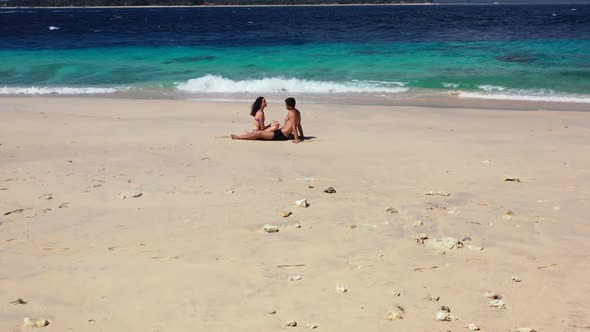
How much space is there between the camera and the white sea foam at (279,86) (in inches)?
722

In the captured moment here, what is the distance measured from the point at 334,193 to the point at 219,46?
25.7m

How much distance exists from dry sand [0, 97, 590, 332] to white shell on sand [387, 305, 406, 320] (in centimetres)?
3

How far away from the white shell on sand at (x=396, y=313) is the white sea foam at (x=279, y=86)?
1420 centimetres

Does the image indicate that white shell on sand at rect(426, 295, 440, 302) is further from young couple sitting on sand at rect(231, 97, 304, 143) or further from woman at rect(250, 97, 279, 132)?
woman at rect(250, 97, 279, 132)

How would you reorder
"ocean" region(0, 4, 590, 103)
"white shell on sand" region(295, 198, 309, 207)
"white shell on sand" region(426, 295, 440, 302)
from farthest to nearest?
1. "ocean" region(0, 4, 590, 103)
2. "white shell on sand" region(295, 198, 309, 207)
3. "white shell on sand" region(426, 295, 440, 302)

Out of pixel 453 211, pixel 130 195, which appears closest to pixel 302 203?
pixel 453 211

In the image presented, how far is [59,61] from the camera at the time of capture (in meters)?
25.7

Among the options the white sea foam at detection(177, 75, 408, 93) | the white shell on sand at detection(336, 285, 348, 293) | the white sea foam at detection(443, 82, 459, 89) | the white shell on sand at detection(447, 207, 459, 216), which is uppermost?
the white shell on sand at detection(336, 285, 348, 293)

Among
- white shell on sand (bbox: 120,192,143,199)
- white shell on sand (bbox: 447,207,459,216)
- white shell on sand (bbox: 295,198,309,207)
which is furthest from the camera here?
white shell on sand (bbox: 120,192,143,199)

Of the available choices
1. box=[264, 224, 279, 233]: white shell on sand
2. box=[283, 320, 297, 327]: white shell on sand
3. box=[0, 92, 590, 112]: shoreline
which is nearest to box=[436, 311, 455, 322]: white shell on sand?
box=[283, 320, 297, 327]: white shell on sand

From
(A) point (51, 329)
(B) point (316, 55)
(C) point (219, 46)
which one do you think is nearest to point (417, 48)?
(B) point (316, 55)

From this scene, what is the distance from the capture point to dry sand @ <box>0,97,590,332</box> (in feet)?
13.3

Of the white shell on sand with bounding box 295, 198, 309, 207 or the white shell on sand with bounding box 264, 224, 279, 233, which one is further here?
the white shell on sand with bounding box 295, 198, 309, 207

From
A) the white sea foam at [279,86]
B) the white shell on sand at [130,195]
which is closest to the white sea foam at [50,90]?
the white sea foam at [279,86]
